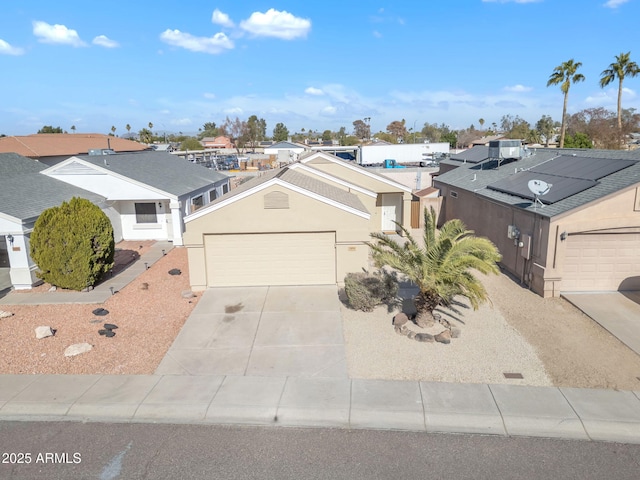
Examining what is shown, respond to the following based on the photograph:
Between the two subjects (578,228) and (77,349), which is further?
(578,228)

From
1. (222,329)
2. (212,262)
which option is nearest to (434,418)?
(222,329)

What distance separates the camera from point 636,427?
25.9 feet

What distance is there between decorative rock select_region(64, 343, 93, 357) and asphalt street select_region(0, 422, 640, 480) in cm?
281

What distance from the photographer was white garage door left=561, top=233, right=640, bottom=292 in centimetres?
1404

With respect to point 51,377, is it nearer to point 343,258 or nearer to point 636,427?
point 343,258

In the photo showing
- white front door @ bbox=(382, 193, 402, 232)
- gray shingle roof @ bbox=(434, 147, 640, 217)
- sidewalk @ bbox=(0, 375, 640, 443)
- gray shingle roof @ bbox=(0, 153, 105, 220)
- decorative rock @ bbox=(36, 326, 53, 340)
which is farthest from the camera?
white front door @ bbox=(382, 193, 402, 232)

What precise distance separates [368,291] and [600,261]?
773 centimetres

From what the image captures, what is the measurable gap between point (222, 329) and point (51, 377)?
415 centimetres

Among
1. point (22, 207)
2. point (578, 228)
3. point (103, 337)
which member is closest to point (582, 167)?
point (578, 228)

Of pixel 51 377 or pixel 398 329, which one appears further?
pixel 398 329

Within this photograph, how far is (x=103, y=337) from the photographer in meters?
11.9

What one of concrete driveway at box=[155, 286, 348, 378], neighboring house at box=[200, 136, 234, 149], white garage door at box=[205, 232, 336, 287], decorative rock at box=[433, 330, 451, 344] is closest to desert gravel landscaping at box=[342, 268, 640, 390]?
decorative rock at box=[433, 330, 451, 344]

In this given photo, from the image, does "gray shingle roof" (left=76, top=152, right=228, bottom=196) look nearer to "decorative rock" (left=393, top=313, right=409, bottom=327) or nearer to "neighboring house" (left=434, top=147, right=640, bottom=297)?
"decorative rock" (left=393, top=313, right=409, bottom=327)

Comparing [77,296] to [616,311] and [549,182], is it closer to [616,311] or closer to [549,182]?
[616,311]
